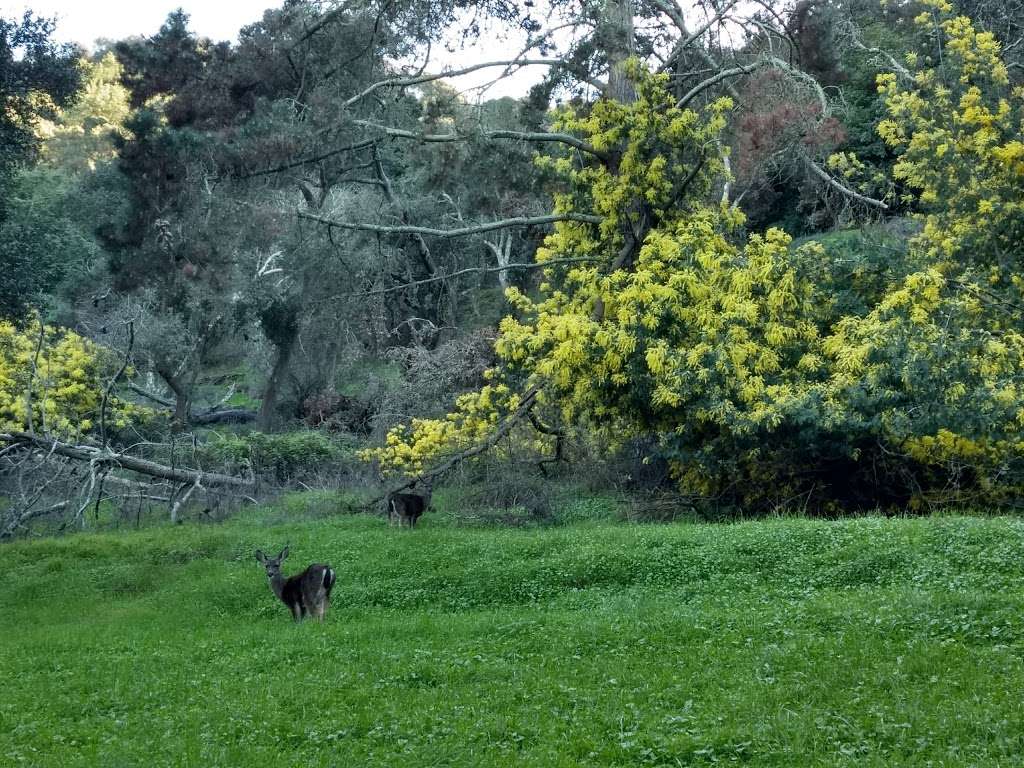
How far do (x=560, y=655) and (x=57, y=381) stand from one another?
19.8m

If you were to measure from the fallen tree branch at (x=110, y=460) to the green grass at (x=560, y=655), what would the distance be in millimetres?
5031

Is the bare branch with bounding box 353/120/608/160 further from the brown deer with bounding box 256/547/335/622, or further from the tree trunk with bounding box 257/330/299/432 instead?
the tree trunk with bounding box 257/330/299/432

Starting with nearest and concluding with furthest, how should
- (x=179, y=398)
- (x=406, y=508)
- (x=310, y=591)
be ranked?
(x=310, y=591)
(x=406, y=508)
(x=179, y=398)

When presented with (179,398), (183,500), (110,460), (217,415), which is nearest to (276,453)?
(183,500)

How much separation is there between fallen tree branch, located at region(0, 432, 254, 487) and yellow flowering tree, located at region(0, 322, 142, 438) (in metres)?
1.61

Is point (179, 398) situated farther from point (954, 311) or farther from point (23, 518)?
point (954, 311)

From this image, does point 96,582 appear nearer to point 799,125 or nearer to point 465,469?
point 465,469

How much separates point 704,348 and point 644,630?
26.0ft

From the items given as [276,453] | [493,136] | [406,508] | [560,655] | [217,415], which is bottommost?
[560,655]

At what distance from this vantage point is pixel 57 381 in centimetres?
2716

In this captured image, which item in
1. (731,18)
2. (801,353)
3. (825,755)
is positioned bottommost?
(825,755)

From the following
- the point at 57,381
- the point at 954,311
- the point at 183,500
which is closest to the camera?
the point at 954,311

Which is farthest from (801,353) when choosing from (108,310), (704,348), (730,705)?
(108,310)

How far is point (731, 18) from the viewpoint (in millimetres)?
23031
